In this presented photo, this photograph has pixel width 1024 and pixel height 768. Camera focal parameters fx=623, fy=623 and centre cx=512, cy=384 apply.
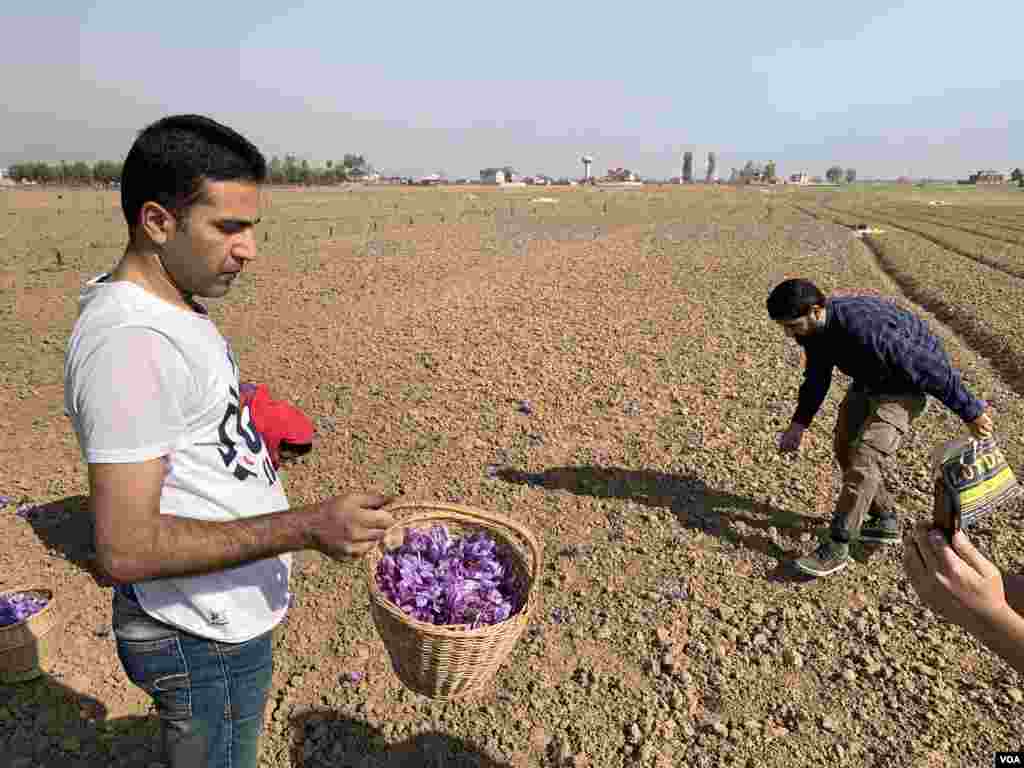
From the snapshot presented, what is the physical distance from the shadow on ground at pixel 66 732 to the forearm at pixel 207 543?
8.73 ft

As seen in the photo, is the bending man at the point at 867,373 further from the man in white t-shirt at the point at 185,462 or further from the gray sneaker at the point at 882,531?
the man in white t-shirt at the point at 185,462

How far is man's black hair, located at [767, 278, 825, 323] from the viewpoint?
4746 mm

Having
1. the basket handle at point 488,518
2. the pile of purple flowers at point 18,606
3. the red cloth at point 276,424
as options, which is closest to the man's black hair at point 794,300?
the basket handle at point 488,518

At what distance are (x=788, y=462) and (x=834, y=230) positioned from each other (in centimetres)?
3524

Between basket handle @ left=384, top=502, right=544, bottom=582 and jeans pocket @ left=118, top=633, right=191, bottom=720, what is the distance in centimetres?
117

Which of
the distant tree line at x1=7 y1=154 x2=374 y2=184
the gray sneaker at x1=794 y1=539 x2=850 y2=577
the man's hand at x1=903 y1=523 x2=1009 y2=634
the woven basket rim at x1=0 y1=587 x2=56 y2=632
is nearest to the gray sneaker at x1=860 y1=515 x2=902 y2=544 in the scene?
the gray sneaker at x1=794 y1=539 x2=850 y2=577

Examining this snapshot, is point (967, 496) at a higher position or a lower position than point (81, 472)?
higher

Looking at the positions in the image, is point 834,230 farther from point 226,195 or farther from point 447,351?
point 226,195

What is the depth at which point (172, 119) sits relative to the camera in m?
1.88

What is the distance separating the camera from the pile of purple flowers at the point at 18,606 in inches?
163

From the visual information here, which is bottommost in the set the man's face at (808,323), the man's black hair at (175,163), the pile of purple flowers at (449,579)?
the pile of purple flowers at (449,579)

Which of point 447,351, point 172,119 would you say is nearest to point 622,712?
point 172,119

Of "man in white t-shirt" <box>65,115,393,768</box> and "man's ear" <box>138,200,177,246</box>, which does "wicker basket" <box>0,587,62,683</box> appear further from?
"man's ear" <box>138,200,177,246</box>

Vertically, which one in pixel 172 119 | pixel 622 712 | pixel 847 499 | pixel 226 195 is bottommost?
pixel 622 712
